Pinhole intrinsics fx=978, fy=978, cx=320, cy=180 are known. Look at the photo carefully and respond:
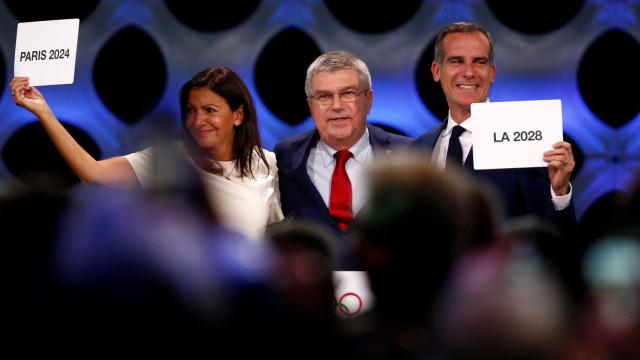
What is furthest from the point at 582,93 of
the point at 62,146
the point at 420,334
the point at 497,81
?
the point at 420,334

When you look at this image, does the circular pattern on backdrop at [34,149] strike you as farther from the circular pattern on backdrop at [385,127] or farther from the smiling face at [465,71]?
the smiling face at [465,71]

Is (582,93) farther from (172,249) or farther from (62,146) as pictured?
(172,249)

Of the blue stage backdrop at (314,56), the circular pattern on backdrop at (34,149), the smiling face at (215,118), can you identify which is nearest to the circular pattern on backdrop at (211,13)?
the blue stage backdrop at (314,56)

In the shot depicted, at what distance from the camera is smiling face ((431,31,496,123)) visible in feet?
12.3

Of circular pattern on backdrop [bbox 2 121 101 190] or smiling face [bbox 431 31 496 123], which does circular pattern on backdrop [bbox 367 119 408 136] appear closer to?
smiling face [bbox 431 31 496 123]

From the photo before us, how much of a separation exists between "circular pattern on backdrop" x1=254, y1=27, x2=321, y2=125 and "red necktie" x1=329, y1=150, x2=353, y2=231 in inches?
64.3

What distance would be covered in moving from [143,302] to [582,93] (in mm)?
4748

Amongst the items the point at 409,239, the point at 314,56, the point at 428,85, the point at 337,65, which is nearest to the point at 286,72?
the point at 314,56

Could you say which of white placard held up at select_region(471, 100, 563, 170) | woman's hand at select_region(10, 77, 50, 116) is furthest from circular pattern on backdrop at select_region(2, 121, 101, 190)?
white placard held up at select_region(471, 100, 563, 170)

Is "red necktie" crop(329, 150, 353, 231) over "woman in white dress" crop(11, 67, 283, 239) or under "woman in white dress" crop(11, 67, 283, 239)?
under

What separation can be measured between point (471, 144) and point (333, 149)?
20.6 inches

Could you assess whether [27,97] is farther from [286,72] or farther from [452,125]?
[286,72]

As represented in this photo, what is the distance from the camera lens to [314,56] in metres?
5.35

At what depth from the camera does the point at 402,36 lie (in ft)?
17.6
